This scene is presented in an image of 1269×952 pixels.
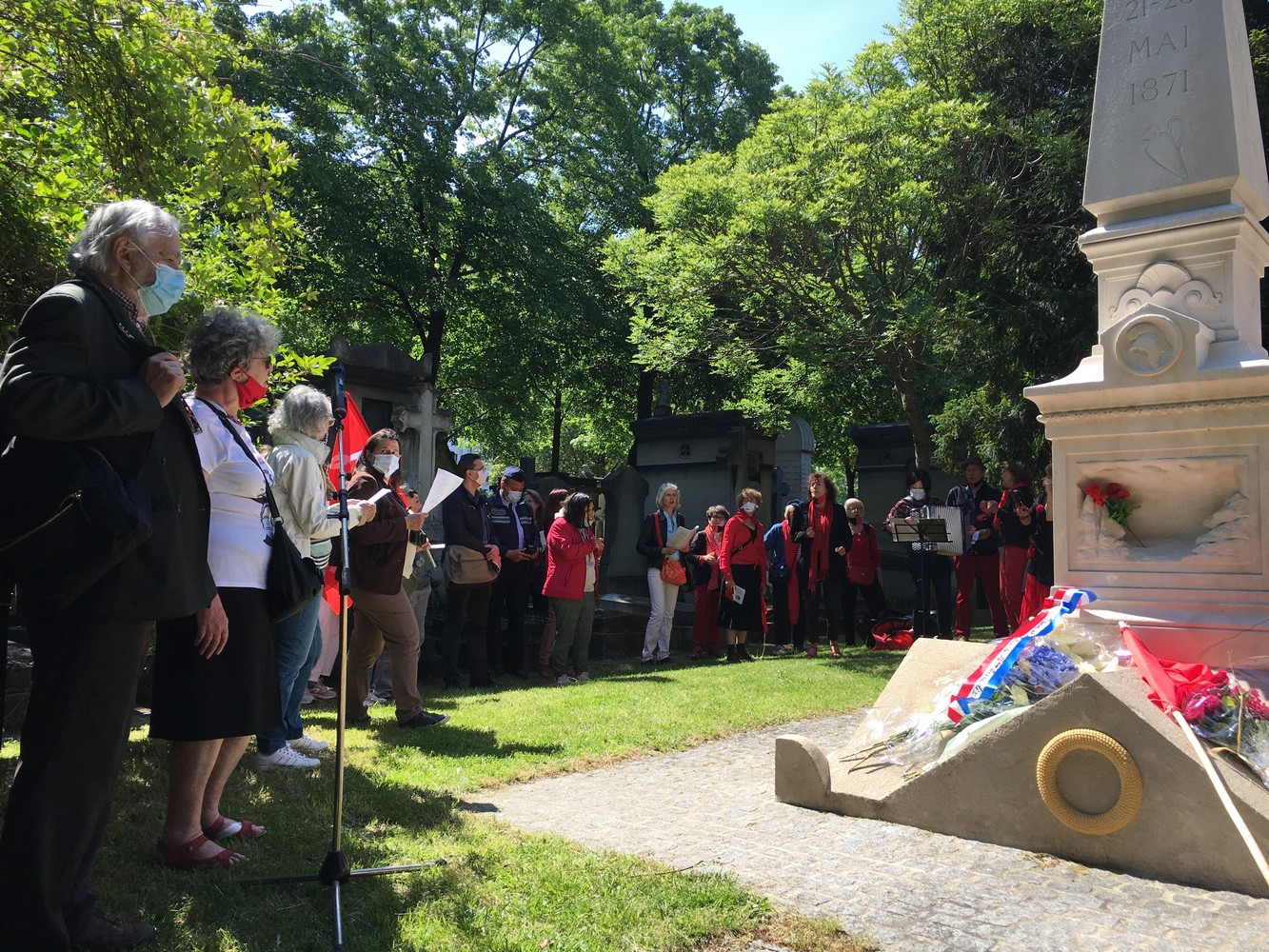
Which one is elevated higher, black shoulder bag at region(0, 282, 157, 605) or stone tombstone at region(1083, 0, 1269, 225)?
stone tombstone at region(1083, 0, 1269, 225)

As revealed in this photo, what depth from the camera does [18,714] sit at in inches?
257

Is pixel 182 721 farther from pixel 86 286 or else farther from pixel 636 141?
pixel 636 141

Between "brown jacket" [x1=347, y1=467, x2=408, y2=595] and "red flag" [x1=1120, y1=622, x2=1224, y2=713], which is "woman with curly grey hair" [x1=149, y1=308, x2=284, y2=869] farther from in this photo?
Result: "red flag" [x1=1120, y1=622, x2=1224, y2=713]

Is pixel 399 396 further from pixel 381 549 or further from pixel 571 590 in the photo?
pixel 381 549

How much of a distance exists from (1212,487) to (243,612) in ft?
16.9

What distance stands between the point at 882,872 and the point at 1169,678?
1911 mm

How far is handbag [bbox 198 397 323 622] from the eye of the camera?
13.0 ft

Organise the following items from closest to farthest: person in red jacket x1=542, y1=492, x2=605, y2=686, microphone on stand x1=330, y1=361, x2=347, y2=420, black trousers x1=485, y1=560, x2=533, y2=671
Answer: microphone on stand x1=330, y1=361, x2=347, y2=420, person in red jacket x1=542, y1=492, x2=605, y2=686, black trousers x1=485, y1=560, x2=533, y2=671

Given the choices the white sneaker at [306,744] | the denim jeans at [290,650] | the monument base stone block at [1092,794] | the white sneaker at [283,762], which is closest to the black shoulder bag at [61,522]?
the denim jeans at [290,650]

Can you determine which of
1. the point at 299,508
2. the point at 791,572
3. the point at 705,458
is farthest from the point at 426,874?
the point at 705,458

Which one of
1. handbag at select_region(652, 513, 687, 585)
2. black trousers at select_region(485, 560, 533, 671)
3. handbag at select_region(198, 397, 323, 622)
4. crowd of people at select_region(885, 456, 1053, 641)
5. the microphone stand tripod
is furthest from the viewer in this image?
handbag at select_region(652, 513, 687, 585)

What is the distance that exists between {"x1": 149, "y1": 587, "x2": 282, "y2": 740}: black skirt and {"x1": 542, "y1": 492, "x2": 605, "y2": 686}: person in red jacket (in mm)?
6596

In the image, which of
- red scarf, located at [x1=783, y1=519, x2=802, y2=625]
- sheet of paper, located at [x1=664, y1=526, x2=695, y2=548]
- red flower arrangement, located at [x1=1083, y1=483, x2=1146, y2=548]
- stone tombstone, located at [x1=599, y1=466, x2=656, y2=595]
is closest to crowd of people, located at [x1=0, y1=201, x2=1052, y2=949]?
red flower arrangement, located at [x1=1083, y1=483, x2=1146, y2=548]

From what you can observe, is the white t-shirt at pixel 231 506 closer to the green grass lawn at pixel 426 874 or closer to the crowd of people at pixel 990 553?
the green grass lawn at pixel 426 874
